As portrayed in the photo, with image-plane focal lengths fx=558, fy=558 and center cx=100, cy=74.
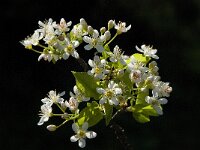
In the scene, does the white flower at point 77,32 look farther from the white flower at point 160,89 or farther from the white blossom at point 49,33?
the white flower at point 160,89

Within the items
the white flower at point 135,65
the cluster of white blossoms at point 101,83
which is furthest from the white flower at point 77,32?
the white flower at point 135,65

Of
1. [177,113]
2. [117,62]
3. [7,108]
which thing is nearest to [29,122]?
[7,108]

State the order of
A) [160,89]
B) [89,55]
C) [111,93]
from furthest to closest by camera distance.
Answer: [89,55], [160,89], [111,93]

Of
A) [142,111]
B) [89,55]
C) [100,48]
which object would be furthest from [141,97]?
[89,55]

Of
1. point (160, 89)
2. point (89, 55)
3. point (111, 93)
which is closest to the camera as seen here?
point (111, 93)

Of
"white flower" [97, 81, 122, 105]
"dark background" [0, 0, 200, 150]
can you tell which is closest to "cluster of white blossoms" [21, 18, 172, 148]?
"white flower" [97, 81, 122, 105]

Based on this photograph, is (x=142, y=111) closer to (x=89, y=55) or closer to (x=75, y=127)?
(x=75, y=127)
